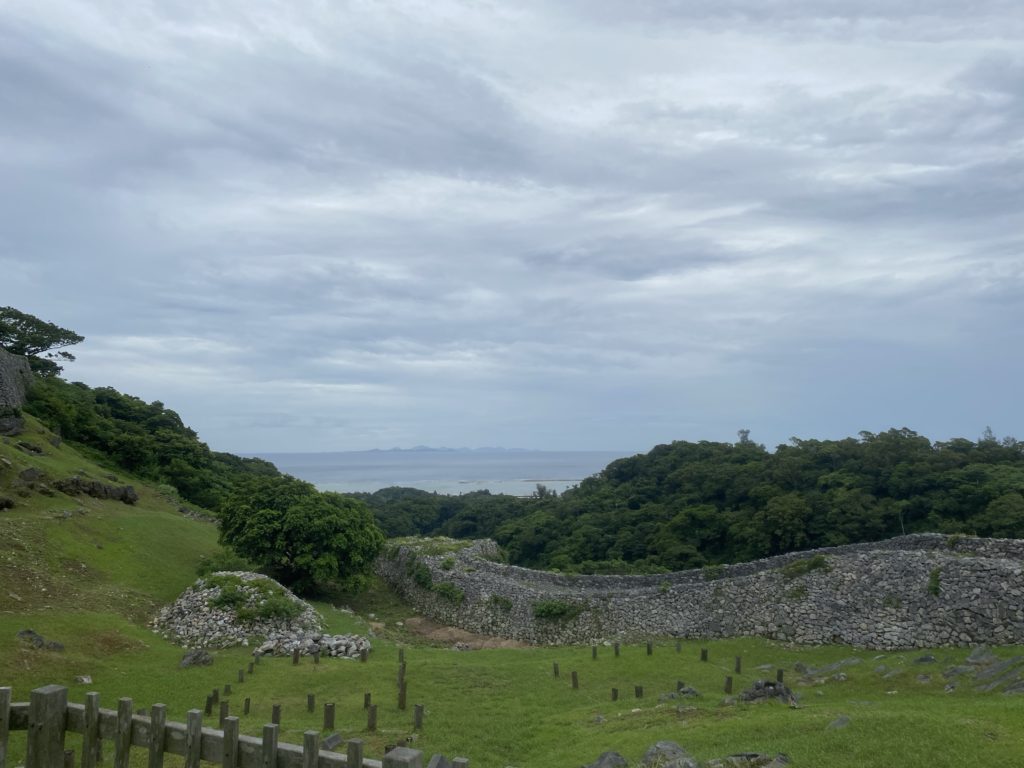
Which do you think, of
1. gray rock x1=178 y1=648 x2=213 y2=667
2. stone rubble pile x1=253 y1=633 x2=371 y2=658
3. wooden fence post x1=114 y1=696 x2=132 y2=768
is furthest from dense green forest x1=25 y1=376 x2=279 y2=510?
wooden fence post x1=114 y1=696 x2=132 y2=768

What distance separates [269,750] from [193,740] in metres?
0.91

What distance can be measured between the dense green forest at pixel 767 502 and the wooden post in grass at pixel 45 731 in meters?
38.5

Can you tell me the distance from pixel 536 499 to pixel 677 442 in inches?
666

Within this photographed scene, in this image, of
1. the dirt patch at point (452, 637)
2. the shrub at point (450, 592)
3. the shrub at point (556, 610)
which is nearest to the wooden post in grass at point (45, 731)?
the dirt patch at point (452, 637)

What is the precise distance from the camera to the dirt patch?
3041 centimetres

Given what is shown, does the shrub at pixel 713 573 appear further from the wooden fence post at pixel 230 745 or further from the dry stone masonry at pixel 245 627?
the wooden fence post at pixel 230 745

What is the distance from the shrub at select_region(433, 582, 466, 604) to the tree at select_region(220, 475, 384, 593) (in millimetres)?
3696

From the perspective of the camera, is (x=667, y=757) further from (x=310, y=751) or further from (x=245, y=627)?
(x=245, y=627)

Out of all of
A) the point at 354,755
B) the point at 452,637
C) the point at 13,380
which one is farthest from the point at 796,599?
the point at 13,380

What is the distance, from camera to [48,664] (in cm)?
1906

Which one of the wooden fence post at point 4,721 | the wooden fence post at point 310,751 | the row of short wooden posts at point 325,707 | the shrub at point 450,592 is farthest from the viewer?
the shrub at point 450,592

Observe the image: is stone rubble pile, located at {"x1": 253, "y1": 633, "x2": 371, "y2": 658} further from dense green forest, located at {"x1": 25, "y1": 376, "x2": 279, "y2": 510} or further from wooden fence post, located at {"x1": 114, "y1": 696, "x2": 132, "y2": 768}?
dense green forest, located at {"x1": 25, "y1": 376, "x2": 279, "y2": 510}

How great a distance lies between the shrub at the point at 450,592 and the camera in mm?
34688

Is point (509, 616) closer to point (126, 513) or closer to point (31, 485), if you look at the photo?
point (126, 513)
